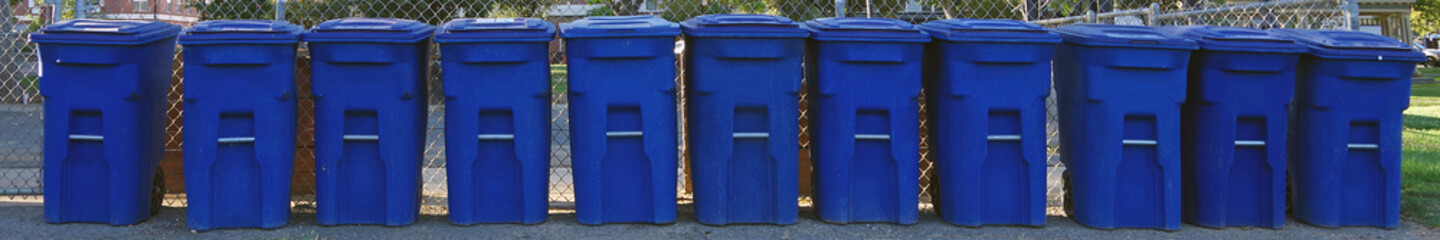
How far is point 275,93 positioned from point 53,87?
2.96 ft

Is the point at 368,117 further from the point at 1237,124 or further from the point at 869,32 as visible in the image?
the point at 1237,124

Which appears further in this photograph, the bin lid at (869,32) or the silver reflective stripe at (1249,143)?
the silver reflective stripe at (1249,143)


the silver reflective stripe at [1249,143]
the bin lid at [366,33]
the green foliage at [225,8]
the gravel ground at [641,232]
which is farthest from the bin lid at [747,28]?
the green foliage at [225,8]

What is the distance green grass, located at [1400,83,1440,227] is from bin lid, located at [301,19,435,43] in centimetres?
449

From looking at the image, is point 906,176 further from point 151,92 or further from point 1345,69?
point 151,92

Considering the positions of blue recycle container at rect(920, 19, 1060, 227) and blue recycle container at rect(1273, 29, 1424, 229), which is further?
blue recycle container at rect(1273, 29, 1424, 229)

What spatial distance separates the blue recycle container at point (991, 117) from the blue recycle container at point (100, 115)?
10.5 ft

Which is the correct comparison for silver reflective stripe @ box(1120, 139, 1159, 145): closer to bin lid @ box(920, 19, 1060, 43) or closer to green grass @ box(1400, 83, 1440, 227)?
bin lid @ box(920, 19, 1060, 43)

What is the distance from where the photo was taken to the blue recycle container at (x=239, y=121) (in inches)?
196

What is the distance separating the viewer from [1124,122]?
525 centimetres

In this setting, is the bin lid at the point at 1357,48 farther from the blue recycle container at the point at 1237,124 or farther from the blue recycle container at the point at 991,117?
the blue recycle container at the point at 991,117

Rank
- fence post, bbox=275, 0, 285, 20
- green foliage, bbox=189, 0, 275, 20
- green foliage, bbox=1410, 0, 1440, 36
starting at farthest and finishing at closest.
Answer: green foliage, bbox=1410, 0, 1440, 36, green foliage, bbox=189, 0, 275, 20, fence post, bbox=275, 0, 285, 20

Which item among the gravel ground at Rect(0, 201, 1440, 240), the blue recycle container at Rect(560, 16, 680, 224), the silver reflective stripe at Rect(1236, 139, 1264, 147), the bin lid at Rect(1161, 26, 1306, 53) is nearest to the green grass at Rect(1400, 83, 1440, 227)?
the gravel ground at Rect(0, 201, 1440, 240)

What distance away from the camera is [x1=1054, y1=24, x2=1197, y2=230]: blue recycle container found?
520 centimetres
